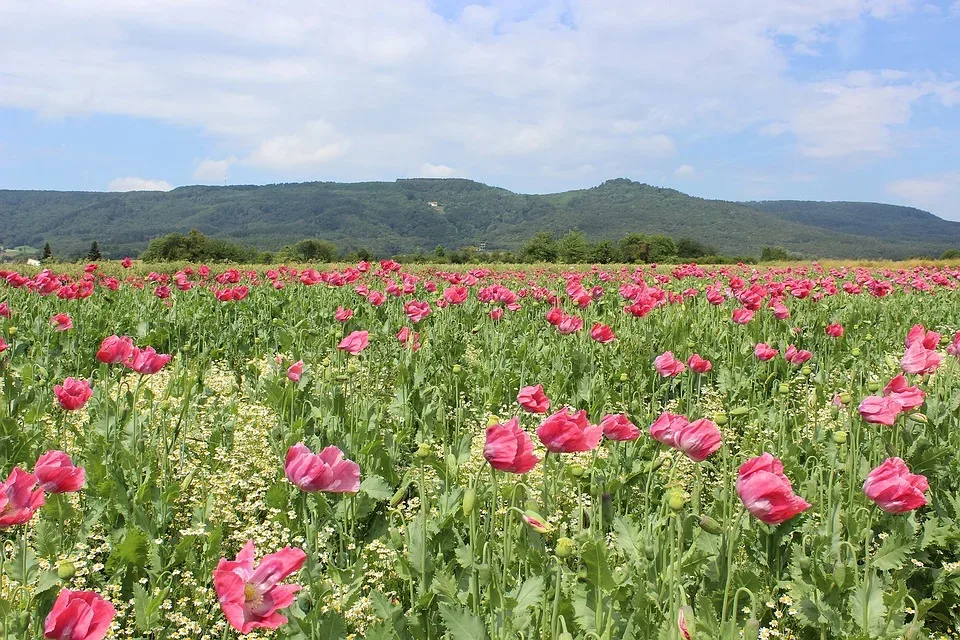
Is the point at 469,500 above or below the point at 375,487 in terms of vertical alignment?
above

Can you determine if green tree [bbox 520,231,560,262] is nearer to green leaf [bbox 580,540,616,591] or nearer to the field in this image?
the field

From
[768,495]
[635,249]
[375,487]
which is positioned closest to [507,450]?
[768,495]

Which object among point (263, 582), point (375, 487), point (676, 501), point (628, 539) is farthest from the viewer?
point (375, 487)

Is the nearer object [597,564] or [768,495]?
[768,495]

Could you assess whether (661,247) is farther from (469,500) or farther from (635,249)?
(469,500)

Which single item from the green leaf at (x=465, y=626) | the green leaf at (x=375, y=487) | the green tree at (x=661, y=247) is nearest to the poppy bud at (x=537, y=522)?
the green leaf at (x=465, y=626)

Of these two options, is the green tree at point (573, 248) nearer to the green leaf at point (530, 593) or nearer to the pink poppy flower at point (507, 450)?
the green leaf at point (530, 593)

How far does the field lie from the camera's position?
1988 mm

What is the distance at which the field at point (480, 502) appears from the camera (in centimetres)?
199

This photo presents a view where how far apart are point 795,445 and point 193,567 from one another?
2874 mm

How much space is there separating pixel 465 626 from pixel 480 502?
0.86 meters

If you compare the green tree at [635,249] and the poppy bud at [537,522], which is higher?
the green tree at [635,249]

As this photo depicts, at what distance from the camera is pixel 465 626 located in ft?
6.43

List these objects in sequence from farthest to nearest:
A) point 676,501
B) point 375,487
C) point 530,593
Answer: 1. point 375,487
2. point 530,593
3. point 676,501
